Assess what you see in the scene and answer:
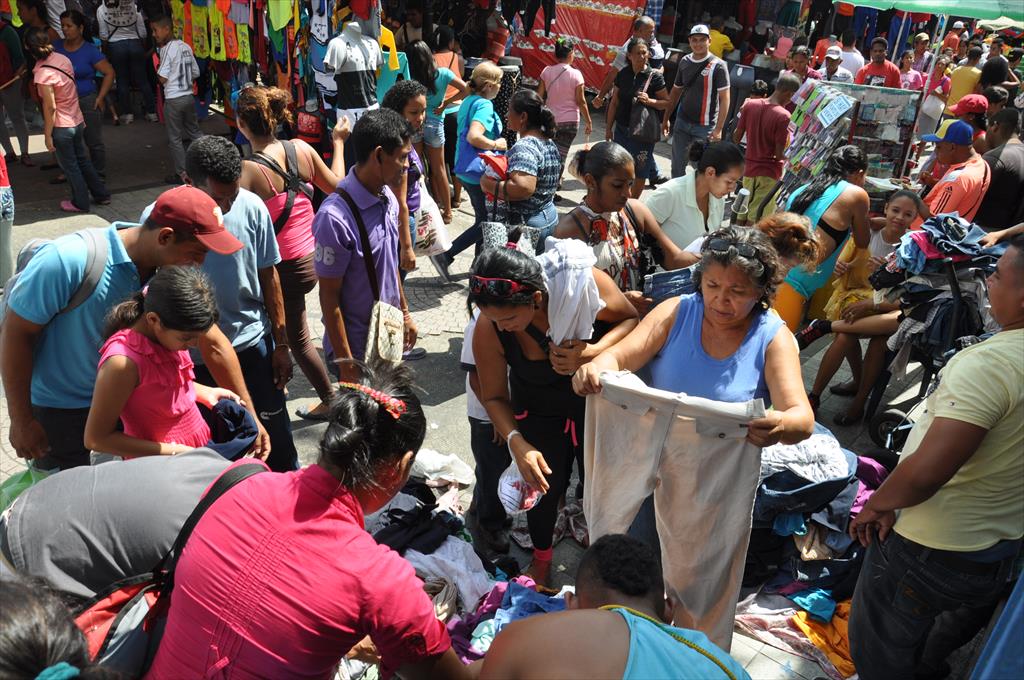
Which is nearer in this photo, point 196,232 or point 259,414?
point 196,232

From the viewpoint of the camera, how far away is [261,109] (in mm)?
4520

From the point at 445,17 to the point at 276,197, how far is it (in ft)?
28.0

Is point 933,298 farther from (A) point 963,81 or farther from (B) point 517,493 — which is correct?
(A) point 963,81

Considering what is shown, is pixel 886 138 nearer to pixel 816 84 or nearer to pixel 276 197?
pixel 816 84

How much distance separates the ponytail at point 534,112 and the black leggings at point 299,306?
1807 mm

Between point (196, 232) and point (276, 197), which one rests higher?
point (196, 232)

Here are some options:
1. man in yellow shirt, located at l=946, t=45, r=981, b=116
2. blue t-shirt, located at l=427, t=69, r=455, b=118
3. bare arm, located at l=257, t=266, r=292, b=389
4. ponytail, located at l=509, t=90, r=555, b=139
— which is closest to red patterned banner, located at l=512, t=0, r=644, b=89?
man in yellow shirt, located at l=946, t=45, r=981, b=116

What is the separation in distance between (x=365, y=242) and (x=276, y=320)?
63 centimetres

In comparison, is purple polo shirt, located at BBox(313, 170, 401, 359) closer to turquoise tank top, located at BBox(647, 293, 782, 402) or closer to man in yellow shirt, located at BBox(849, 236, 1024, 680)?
turquoise tank top, located at BBox(647, 293, 782, 402)

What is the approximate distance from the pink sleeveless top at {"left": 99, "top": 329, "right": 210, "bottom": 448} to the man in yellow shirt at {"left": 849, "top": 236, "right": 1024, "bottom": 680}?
8.20 feet

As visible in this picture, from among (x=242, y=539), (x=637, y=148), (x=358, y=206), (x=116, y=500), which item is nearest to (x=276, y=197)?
(x=358, y=206)

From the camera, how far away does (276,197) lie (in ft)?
14.6

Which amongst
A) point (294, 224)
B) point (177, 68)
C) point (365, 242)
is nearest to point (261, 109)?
point (294, 224)

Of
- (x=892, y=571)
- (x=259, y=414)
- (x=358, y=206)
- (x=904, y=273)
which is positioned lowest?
(x=259, y=414)
